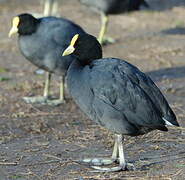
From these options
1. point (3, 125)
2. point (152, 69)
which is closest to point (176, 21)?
point (152, 69)

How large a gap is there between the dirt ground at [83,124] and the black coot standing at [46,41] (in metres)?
0.49

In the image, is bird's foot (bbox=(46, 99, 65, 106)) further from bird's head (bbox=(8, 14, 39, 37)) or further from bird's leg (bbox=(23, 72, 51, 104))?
bird's head (bbox=(8, 14, 39, 37))

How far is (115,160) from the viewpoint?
546 centimetres

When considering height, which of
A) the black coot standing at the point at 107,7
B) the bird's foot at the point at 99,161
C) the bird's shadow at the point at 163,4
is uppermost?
the black coot standing at the point at 107,7

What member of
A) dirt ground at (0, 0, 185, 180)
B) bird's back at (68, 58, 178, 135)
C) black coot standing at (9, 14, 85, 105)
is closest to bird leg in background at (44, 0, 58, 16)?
dirt ground at (0, 0, 185, 180)

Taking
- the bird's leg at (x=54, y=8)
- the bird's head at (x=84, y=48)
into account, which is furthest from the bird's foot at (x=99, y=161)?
the bird's leg at (x=54, y=8)

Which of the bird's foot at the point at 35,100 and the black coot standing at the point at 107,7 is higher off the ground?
the black coot standing at the point at 107,7

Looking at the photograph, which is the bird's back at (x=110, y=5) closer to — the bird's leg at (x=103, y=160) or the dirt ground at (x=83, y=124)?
the dirt ground at (x=83, y=124)

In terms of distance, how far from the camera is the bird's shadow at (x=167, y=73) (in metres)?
8.80

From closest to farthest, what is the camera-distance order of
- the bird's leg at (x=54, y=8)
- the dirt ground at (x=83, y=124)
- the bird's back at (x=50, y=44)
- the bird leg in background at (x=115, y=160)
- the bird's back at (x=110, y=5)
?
the bird leg in background at (x=115, y=160)
the dirt ground at (x=83, y=124)
the bird's back at (x=50, y=44)
the bird's back at (x=110, y=5)
the bird's leg at (x=54, y=8)

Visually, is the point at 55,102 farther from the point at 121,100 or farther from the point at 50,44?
the point at 121,100

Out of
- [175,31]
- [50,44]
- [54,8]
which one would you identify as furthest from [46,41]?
[54,8]

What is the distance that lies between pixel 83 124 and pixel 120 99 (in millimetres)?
1768

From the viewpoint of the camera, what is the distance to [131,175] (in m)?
5.09
